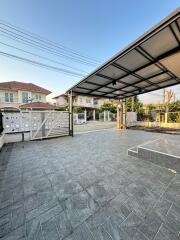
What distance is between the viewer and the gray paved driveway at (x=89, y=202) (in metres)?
1.35

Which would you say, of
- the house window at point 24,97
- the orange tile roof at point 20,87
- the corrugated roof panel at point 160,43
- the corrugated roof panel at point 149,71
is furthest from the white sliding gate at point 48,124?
the orange tile roof at point 20,87

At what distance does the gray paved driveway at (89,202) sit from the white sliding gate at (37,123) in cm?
327

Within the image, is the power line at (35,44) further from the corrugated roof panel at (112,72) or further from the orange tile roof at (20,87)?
the orange tile roof at (20,87)

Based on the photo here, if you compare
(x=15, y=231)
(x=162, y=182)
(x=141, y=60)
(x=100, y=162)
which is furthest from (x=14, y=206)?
(x=141, y=60)

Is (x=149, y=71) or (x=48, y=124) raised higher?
(x=149, y=71)

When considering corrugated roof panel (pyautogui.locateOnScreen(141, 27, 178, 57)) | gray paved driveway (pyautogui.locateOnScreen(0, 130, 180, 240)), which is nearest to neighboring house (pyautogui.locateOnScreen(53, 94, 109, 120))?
corrugated roof panel (pyautogui.locateOnScreen(141, 27, 178, 57))

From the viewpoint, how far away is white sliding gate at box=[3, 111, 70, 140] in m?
5.78

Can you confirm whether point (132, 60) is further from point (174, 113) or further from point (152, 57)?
point (174, 113)

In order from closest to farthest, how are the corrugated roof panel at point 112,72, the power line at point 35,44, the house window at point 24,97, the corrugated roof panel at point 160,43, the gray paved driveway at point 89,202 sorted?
the gray paved driveway at point 89,202 < the corrugated roof panel at point 160,43 < the corrugated roof panel at point 112,72 < the power line at point 35,44 < the house window at point 24,97

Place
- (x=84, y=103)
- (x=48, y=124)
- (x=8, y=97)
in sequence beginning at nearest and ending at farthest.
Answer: (x=48, y=124) → (x=8, y=97) → (x=84, y=103)

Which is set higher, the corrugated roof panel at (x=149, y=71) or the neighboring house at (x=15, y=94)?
the neighboring house at (x=15, y=94)

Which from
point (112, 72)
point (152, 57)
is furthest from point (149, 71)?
point (112, 72)

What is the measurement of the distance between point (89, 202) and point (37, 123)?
17.9 feet

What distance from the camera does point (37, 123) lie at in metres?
6.34
